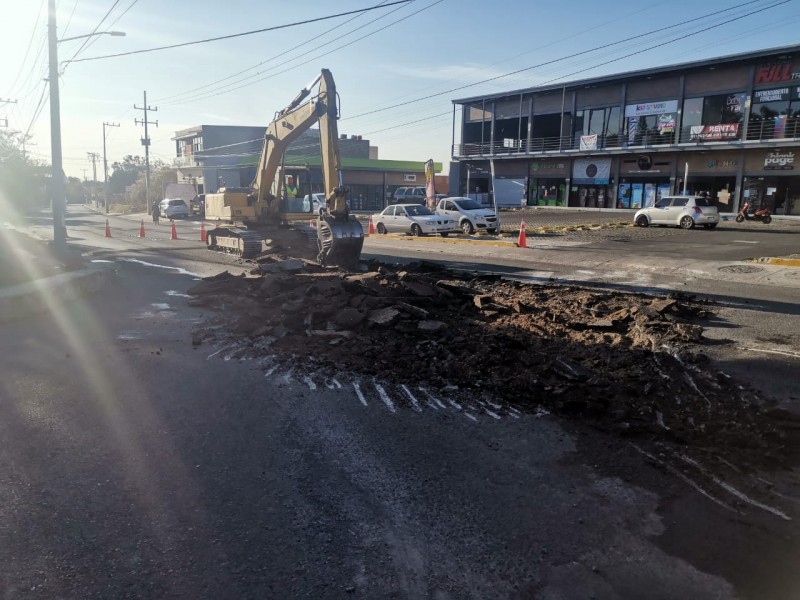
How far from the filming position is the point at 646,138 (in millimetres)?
45562

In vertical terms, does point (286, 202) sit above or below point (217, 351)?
above

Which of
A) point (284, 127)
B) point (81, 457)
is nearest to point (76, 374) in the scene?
point (81, 457)

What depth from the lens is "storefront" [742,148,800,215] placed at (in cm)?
3925

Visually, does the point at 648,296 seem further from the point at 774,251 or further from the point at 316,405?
the point at 774,251

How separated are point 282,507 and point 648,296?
968cm

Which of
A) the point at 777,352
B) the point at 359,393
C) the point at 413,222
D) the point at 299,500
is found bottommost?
the point at 299,500

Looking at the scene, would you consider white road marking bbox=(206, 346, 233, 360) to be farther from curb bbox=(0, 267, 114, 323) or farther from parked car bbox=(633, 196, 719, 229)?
parked car bbox=(633, 196, 719, 229)

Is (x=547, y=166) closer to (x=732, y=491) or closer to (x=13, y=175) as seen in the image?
(x=13, y=175)

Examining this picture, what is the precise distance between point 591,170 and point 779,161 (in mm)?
13731

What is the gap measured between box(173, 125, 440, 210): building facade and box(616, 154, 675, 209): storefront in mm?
26469

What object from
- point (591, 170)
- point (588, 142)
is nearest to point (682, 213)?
point (591, 170)

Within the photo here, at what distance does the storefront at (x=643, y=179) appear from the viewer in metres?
45.2

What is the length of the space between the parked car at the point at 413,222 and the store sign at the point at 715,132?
24.4 m

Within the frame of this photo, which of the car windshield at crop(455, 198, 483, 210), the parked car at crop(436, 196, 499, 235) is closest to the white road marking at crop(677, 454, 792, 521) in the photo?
the parked car at crop(436, 196, 499, 235)
